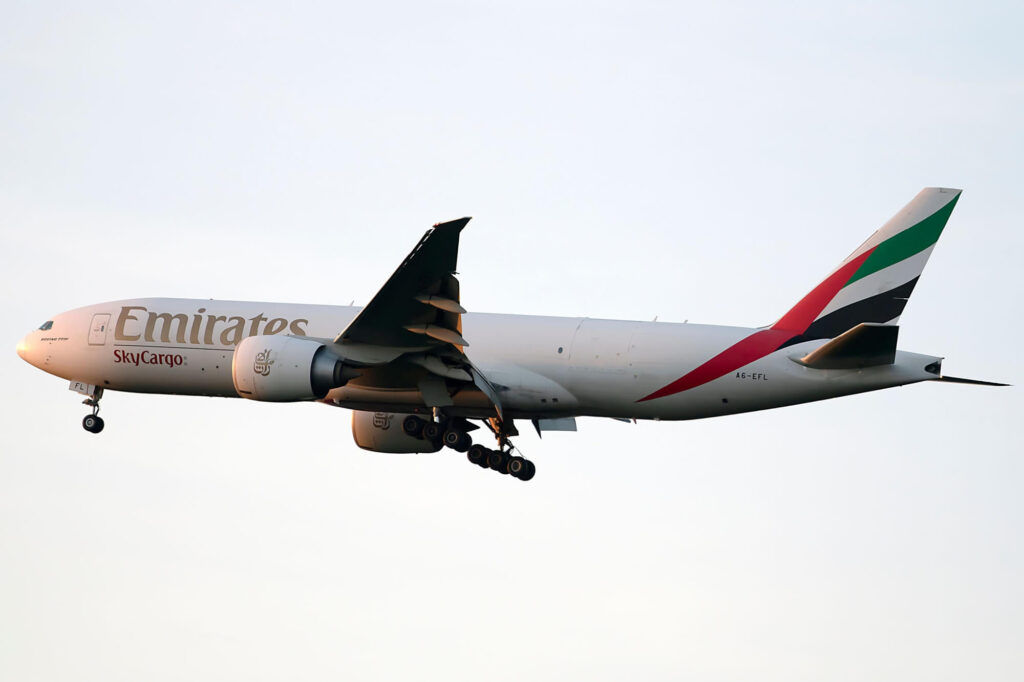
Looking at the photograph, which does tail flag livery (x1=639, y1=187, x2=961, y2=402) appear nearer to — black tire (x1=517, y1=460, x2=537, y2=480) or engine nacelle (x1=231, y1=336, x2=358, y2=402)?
black tire (x1=517, y1=460, x2=537, y2=480)

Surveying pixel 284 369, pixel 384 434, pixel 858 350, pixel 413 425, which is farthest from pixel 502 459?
pixel 858 350

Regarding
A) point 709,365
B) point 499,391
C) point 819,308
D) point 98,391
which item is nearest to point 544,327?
point 499,391

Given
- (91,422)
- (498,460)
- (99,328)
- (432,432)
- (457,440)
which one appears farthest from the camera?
(91,422)

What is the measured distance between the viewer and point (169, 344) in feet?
137

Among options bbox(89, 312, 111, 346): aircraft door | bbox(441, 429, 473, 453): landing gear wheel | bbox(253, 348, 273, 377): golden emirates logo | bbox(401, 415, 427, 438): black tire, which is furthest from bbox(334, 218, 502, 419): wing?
bbox(89, 312, 111, 346): aircraft door

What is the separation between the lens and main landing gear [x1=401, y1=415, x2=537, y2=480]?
139 feet

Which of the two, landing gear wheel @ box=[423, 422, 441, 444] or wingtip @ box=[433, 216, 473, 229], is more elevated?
wingtip @ box=[433, 216, 473, 229]

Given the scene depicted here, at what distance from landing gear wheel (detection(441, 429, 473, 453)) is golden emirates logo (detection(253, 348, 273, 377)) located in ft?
22.8

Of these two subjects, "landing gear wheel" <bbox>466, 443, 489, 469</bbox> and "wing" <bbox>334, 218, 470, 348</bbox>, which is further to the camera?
"landing gear wheel" <bbox>466, 443, 489, 469</bbox>

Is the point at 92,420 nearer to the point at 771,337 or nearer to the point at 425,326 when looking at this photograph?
the point at 425,326

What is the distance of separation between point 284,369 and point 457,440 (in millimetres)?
6878

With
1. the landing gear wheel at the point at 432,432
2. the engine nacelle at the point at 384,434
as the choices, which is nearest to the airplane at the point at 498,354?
the landing gear wheel at the point at 432,432

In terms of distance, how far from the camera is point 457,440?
138 feet

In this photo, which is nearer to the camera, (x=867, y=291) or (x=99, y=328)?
(x=867, y=291)
